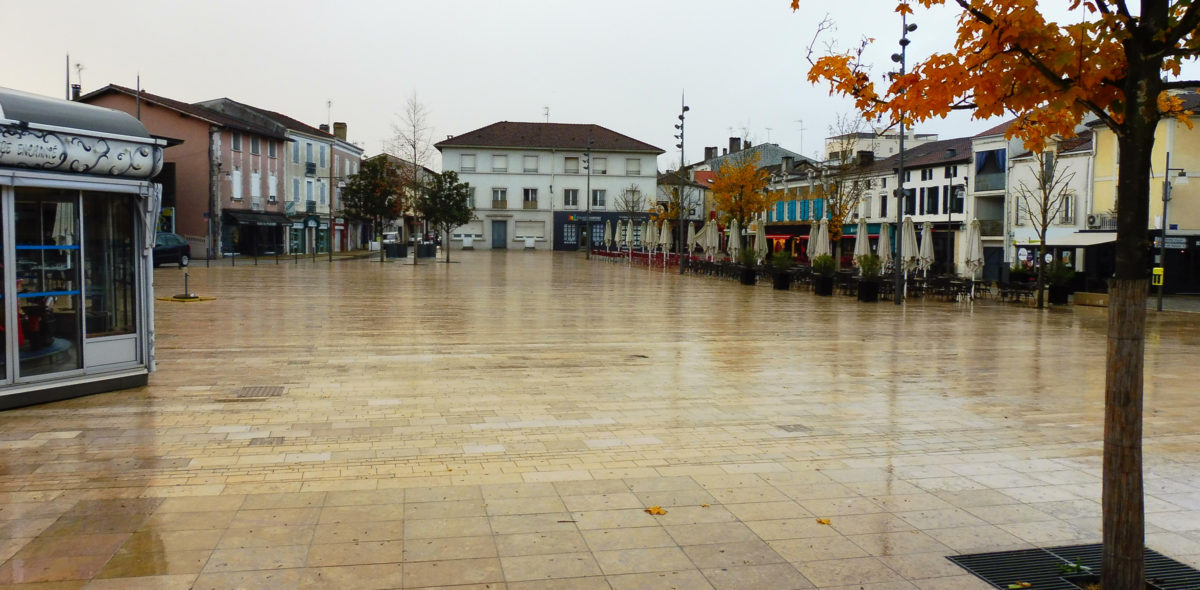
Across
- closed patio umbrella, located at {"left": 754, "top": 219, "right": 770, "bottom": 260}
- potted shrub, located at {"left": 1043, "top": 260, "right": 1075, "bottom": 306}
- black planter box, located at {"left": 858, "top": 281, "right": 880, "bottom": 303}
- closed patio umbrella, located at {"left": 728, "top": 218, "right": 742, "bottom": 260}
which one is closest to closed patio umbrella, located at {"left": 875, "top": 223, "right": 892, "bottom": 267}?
black planter box, located at {"left": 858, "top": 281, "right": 880, "bottom": 303}

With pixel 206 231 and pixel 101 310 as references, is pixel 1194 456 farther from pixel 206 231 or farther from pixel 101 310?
pixel 206 231

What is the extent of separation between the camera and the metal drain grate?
9102mm

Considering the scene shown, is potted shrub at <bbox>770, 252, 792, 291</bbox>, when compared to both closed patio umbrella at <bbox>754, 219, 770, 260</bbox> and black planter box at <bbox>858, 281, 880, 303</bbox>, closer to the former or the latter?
closed patio umbrella at <bbox>754, 219, 770, 260</bbox>

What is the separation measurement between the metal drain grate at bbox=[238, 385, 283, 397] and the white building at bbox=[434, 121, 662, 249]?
70.9 m

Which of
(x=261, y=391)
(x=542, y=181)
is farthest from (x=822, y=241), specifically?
(x=542, y=181)

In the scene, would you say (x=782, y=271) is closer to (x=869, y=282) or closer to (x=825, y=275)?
(x=825, y=275)

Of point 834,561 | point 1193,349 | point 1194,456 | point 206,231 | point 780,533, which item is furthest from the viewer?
point 206,231

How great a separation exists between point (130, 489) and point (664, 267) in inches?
1513

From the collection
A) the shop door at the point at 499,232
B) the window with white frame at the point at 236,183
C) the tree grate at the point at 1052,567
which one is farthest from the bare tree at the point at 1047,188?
the shop door at the point at 499,232

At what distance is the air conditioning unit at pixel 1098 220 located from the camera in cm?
3816

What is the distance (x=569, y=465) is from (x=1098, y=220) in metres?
38.6

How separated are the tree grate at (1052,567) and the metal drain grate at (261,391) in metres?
6.71

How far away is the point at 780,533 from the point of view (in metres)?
5.14

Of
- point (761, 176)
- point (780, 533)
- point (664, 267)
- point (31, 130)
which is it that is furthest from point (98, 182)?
point (761, 176)
